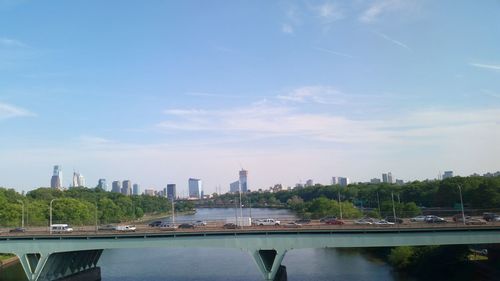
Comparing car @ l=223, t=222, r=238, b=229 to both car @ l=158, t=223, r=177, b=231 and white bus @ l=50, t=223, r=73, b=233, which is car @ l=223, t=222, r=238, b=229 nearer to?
car @ l=158, t=223, r=177, b=231

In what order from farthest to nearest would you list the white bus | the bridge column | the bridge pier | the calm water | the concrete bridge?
the white bus → the calm water → the bridge pier → the bridge column → the concrete bridge

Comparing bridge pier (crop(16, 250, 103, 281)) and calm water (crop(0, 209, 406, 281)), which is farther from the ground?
bridge pier (crop(16, 250, 103, 281))

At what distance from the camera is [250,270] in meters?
64.6

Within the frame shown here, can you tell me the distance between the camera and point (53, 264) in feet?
192

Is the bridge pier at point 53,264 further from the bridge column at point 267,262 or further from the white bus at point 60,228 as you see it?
the bridge column at point 267,262

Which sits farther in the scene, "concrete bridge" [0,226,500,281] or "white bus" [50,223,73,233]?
"white bus" [50,223,73,233]

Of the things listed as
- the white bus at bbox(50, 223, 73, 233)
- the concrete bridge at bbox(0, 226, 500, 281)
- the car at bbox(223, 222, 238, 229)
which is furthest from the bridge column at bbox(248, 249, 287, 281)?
the white bus at bbox(50, 223, 73, 233)

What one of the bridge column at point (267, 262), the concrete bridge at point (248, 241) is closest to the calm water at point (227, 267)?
the bridge column at point (267, 262)

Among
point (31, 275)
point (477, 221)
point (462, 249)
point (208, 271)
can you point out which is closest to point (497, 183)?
point (462, 249)

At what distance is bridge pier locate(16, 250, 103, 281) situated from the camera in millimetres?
56125

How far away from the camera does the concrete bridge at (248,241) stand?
49.3 meters

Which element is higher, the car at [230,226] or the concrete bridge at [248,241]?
the car at [230,226]

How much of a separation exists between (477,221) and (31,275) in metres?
52.8

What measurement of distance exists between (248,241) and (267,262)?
12.9 ft
